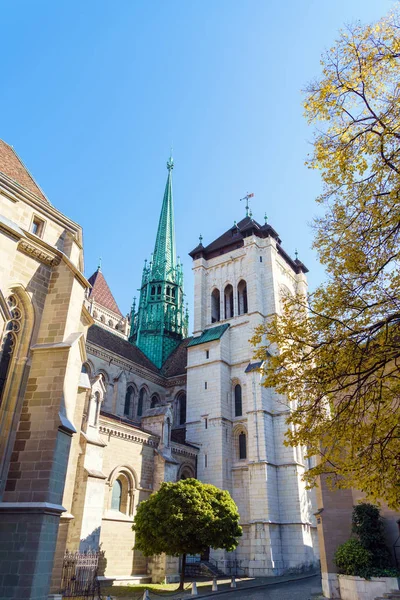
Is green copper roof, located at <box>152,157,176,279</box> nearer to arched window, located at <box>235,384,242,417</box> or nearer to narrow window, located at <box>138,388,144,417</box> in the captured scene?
narrow window, located at <box>138,388,144,417</box>

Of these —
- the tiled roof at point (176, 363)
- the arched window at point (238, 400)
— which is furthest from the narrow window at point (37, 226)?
the tiled roof at point (176, 363)

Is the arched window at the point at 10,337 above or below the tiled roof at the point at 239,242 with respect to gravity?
below

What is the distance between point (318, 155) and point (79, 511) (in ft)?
54.5

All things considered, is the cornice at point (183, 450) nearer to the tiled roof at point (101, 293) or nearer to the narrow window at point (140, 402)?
the narrow window at point (140, 402)

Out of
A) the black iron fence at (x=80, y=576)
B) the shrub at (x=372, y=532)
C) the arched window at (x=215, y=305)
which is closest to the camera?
the shrub at (x=372, y=532)

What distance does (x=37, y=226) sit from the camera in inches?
505

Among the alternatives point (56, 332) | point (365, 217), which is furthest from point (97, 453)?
point (365, 217)

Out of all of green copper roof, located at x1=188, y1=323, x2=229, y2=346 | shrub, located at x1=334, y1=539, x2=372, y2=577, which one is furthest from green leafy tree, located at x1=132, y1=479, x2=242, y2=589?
green copper roof, located at x1=188, y1=323, x2=229, y2=346

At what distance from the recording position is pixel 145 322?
43031 millimetres

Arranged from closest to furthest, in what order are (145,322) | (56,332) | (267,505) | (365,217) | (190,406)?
(365,217)
(56,332)
(267,505)
(190,406)
(145,322)

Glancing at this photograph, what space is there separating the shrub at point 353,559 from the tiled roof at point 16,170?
49.5ft

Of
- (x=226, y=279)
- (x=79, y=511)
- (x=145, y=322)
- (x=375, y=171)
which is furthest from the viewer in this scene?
(x=145, y=322)

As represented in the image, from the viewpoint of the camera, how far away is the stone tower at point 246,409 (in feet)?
86.6

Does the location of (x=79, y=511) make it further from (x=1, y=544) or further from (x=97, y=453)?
(x=1, y=544)
